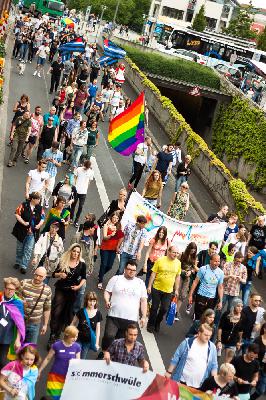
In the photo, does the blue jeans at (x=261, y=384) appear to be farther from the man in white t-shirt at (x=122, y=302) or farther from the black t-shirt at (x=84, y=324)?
the black t-shirt at (x=84, y=324)

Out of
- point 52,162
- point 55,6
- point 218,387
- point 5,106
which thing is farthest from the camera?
point 55,6

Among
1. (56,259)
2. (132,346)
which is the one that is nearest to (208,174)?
(56,259)

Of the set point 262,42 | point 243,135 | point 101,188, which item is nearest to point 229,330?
point 101,188

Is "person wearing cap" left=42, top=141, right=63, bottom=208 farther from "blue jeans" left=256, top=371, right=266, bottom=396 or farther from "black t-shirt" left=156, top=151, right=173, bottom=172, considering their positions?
"blue jeans" left=256, top=371, right=266, bottom=396

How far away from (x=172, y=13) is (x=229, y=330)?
399 feet

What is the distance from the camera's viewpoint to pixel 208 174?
25.6 meters

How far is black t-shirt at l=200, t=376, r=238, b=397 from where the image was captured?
30.6 ft

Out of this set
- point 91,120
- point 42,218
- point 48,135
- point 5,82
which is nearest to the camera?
point 42,218

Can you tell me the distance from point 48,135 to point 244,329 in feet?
30.8

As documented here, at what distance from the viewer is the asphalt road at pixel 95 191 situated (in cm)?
1259

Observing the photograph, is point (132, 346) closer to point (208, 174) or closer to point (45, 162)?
point (45, 162)

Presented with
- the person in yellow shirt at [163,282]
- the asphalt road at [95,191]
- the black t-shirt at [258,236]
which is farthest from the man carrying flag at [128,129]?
the person in yellow shirt at [163,282]

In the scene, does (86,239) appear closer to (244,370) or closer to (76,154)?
(244,370)

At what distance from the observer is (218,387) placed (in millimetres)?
9336
